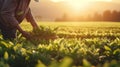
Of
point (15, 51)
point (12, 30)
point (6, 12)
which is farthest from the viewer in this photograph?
point (12, 30)

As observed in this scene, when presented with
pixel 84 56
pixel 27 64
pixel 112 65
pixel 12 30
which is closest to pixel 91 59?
pixel 84 56

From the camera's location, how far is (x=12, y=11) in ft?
30.4

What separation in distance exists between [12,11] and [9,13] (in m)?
0.11

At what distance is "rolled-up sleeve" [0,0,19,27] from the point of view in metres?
9.10

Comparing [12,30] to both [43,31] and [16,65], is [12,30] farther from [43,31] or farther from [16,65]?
[16,65]

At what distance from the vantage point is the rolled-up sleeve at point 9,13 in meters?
9.10

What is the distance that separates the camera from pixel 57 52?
648 cm

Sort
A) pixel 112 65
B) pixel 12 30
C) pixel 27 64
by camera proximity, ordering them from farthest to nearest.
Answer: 1. pixel 12 30
2. pixel 27 64
3. pixel 112 65

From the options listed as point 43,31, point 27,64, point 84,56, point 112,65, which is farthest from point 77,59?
point 43,31

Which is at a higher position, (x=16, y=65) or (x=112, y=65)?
(x=112, y=65)

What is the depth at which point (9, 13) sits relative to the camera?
9.20m

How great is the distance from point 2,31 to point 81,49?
3891 millimetres

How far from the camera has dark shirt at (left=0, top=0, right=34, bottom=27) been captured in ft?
30.0

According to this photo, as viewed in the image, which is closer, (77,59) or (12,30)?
(77,59)
